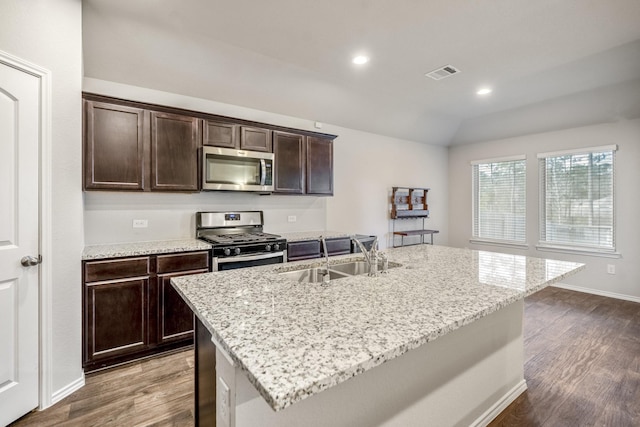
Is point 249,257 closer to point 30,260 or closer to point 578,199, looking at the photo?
point 30,260

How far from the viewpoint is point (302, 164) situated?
3.80 meters

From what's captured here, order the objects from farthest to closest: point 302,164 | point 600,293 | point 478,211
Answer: point 478,211 → point 600,293 → point 302,164

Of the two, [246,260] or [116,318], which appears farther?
[246,260]

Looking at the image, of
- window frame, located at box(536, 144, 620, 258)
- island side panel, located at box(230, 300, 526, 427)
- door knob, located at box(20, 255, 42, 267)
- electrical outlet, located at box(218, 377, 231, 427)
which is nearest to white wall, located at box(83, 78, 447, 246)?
door knob, located at box(20, 255, 42, 267)

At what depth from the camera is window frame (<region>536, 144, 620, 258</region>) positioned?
167 inches

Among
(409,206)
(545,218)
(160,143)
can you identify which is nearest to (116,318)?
(160,143)

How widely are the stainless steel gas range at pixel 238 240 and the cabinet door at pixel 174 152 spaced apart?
1.75ft

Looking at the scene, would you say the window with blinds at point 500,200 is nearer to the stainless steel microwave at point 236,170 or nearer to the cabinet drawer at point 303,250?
the cabinet drawer at point 303,250

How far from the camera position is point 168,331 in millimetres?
2639

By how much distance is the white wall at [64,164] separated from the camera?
1.96 metres

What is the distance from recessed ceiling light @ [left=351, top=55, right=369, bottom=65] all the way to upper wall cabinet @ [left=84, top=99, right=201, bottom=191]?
5.62 feet

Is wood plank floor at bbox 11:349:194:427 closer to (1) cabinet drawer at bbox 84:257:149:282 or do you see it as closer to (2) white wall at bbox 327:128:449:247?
(1) cabinet drawer at bbox 84:257:149:282

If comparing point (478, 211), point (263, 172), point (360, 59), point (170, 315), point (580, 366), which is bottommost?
point (580, 366)

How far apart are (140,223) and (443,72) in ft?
12.0
